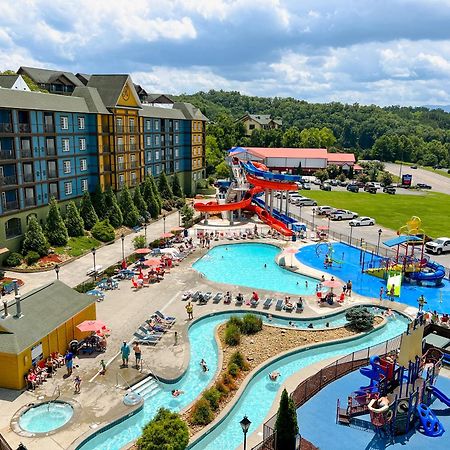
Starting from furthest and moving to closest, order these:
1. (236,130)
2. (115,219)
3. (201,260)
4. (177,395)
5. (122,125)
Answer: (236,130), (122,125), (115,219), (201,260), (177,395)

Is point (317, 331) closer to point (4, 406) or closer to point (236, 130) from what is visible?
point (4, 406)

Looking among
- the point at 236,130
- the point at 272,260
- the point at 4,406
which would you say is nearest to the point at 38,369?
the point at 4,406

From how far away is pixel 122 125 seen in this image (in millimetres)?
56938

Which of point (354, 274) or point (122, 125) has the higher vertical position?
point (122, 125)

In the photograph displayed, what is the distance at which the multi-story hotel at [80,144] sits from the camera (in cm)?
3988

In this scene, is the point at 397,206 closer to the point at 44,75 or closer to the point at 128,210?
the point at 128,210

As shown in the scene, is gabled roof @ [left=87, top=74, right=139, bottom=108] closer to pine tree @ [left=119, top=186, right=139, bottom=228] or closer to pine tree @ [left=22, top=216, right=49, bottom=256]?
pine tree @ [left=119, top=186, right=139, bottom=228]

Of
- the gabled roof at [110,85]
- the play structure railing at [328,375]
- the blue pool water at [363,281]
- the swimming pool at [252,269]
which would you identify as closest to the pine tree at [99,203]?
the gabled roof at [110,85]

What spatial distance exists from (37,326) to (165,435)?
11.0 metres

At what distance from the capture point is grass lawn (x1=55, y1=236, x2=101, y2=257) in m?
42.4

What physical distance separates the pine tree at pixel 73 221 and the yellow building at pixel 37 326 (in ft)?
65.3

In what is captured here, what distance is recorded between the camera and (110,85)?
55.8 meters

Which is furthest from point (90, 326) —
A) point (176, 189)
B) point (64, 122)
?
point (176, 189)

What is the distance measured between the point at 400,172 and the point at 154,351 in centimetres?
11327
